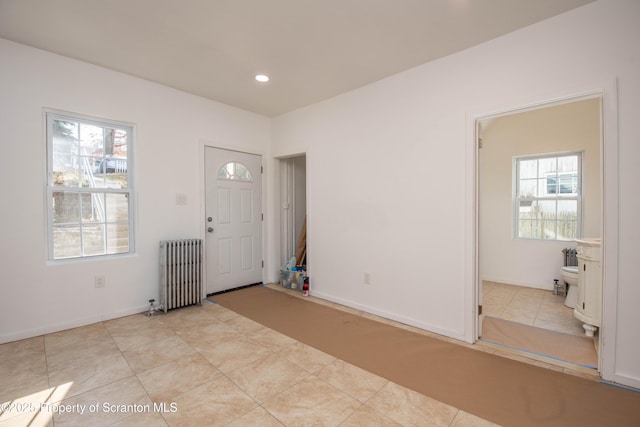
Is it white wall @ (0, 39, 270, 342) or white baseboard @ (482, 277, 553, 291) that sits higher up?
white wall @ (0, 39, 270, 342)

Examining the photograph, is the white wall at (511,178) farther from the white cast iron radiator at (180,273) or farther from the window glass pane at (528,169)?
the white cast iron radiator at (180,273)

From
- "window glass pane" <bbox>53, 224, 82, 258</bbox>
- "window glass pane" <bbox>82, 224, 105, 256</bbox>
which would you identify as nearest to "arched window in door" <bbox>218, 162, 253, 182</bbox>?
"window glass pane" <bbox>82, 224, 105, 256</bbox>

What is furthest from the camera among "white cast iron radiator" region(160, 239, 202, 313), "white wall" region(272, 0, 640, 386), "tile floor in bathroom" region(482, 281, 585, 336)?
"white cast iron radiator" region(160, 239, 202, 313)

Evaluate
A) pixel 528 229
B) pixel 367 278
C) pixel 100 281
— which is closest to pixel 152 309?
pixel 100 281

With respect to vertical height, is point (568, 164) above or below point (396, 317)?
above

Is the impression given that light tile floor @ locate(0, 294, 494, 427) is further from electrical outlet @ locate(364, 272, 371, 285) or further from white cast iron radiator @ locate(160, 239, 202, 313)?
electrical outlet @ locate(364, 272, 371, 285)

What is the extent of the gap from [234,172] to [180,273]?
1.57 meters

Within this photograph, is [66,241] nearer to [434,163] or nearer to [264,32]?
[264,32]

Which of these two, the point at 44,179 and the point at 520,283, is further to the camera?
the point at 520,283

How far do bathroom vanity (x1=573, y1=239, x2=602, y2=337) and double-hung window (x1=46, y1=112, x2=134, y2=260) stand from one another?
460 cm

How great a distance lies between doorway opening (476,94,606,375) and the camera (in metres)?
3.58

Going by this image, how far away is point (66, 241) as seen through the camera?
2.93 meters

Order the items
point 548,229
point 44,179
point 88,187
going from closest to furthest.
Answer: point 44,179
point 88,187
point 548,229

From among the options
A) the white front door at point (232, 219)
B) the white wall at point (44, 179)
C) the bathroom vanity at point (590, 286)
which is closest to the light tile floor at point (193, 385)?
the white wall at point (44, 179)
